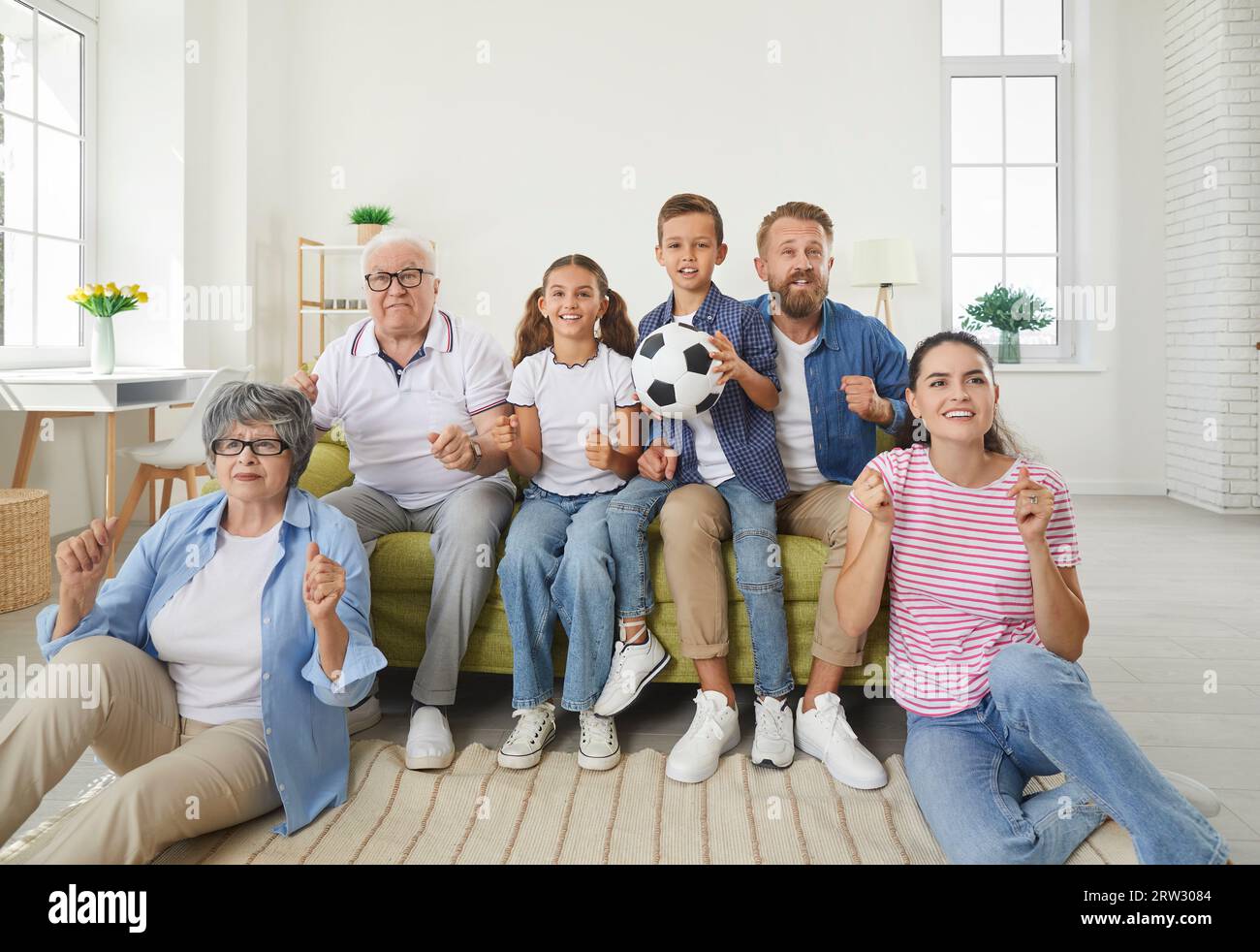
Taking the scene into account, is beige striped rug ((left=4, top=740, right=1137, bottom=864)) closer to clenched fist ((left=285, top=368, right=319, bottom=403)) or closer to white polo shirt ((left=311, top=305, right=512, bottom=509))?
white polo shirt ((left=311, top=305, right=512, bottom=509))

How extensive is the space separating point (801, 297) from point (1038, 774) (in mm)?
1148

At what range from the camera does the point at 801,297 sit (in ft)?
7.27

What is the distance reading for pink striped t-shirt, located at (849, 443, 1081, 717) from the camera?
156 centimetres

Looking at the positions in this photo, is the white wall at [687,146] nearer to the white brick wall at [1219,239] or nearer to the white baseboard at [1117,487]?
the white baseboard at [1117,487]

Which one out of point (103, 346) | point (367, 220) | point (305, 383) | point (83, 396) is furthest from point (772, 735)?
point (367, 220)

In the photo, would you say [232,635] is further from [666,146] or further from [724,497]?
[666,146]

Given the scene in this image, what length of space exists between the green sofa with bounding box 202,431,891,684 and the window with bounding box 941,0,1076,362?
164 inches

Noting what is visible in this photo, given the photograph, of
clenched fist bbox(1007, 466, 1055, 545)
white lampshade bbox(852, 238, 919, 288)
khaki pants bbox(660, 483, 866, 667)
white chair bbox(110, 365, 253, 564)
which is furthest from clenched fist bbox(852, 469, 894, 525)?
white lampshade bbox(852, 238, 919, 288)

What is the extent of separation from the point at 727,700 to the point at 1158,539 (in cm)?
316

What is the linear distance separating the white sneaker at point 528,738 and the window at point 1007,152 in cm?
453

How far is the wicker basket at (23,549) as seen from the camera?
2974mm

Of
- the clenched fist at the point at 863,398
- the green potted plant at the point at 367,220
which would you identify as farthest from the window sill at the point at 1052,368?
the clenched fist at the point at 863,398

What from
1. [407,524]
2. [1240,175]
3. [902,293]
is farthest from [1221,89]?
[407,524]
